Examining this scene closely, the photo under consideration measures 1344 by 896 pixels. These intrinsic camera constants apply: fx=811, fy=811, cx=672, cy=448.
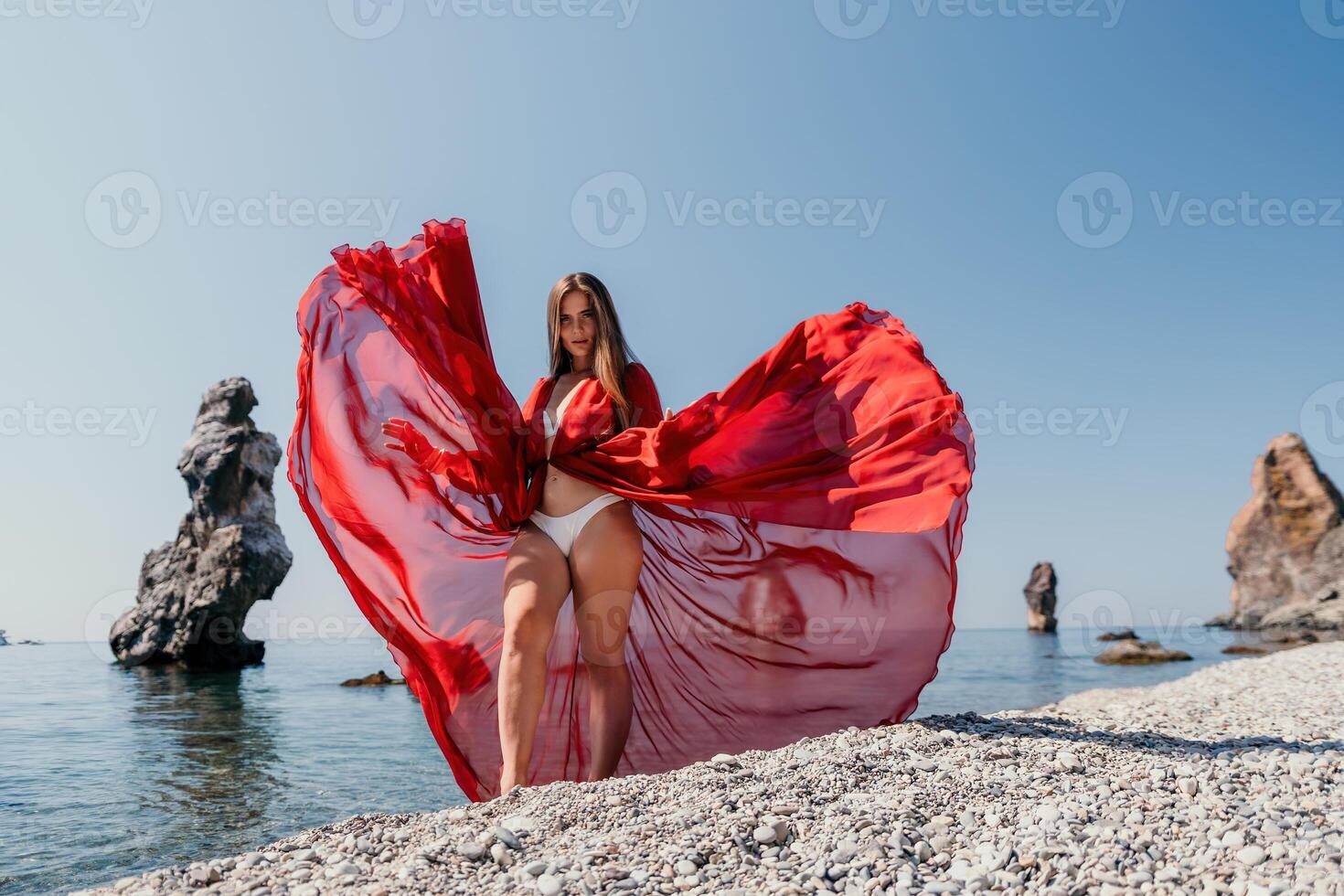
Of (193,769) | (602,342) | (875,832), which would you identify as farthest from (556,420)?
(193,769)

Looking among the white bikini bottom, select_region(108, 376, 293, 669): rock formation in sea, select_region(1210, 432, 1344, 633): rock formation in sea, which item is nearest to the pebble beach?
the white bikini bottom

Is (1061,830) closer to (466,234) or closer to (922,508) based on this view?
(922,508)

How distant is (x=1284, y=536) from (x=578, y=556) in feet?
253

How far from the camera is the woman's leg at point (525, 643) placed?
423cm

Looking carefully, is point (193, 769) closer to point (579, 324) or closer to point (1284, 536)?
point (579, 324)

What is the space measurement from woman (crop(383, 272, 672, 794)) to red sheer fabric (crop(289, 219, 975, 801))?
10 cm

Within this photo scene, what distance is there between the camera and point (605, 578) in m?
4.55

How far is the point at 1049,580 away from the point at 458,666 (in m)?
68.2

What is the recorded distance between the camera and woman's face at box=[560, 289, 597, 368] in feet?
16.1

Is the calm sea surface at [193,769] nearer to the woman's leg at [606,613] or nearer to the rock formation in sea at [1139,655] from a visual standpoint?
the woman's leg at [606,613]

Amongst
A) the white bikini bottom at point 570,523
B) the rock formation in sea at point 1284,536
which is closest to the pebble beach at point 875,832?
the white bikini bottom at point 570,523

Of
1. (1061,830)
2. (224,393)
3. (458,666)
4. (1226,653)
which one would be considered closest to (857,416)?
(1061,830)

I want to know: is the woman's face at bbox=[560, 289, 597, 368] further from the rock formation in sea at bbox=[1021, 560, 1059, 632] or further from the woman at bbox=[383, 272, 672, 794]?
the rock formation in sea at bbox=[1021, 560, 1059, 632]

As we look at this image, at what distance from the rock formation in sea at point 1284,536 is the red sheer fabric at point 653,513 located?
65.8m
